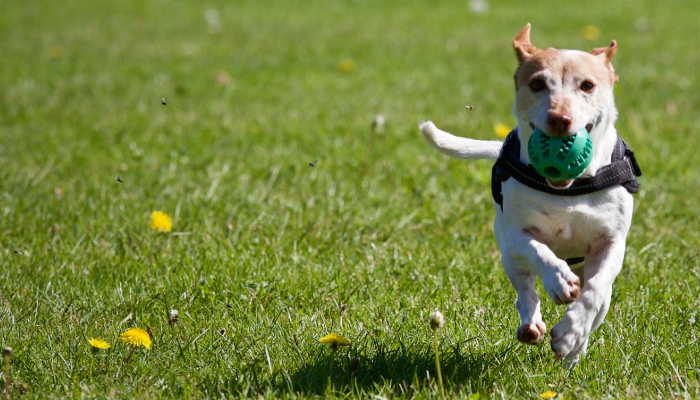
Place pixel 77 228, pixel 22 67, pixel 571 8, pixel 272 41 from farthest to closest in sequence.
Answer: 1. pixel 571 8
2. pixel 272 41
3. pixel 22 67
4. pixel 77 228

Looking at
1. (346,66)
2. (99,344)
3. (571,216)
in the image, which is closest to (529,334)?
(571,216)

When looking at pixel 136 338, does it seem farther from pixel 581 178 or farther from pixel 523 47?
pixel 523 47

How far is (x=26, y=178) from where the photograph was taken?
15.3 ft

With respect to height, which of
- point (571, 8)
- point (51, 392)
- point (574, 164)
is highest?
point (574, 164)

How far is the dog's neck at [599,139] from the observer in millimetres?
2500

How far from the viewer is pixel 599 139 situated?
254 centimetres

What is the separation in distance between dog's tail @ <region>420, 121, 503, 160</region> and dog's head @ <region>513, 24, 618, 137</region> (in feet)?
1.26

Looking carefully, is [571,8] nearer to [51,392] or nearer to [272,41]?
[272,41]

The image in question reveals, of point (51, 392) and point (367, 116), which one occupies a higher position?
point (51, 392)

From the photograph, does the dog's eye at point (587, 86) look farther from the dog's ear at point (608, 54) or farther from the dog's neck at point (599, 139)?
the dog's ear at point (608, 54)

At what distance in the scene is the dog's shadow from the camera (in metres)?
2.42

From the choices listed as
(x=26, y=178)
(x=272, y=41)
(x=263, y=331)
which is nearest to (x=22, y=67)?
(x=272, y=41)

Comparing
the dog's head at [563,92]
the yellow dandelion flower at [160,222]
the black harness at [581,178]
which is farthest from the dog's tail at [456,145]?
the yellow dandelion flower at [160,222]

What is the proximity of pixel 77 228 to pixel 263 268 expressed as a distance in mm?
1101
